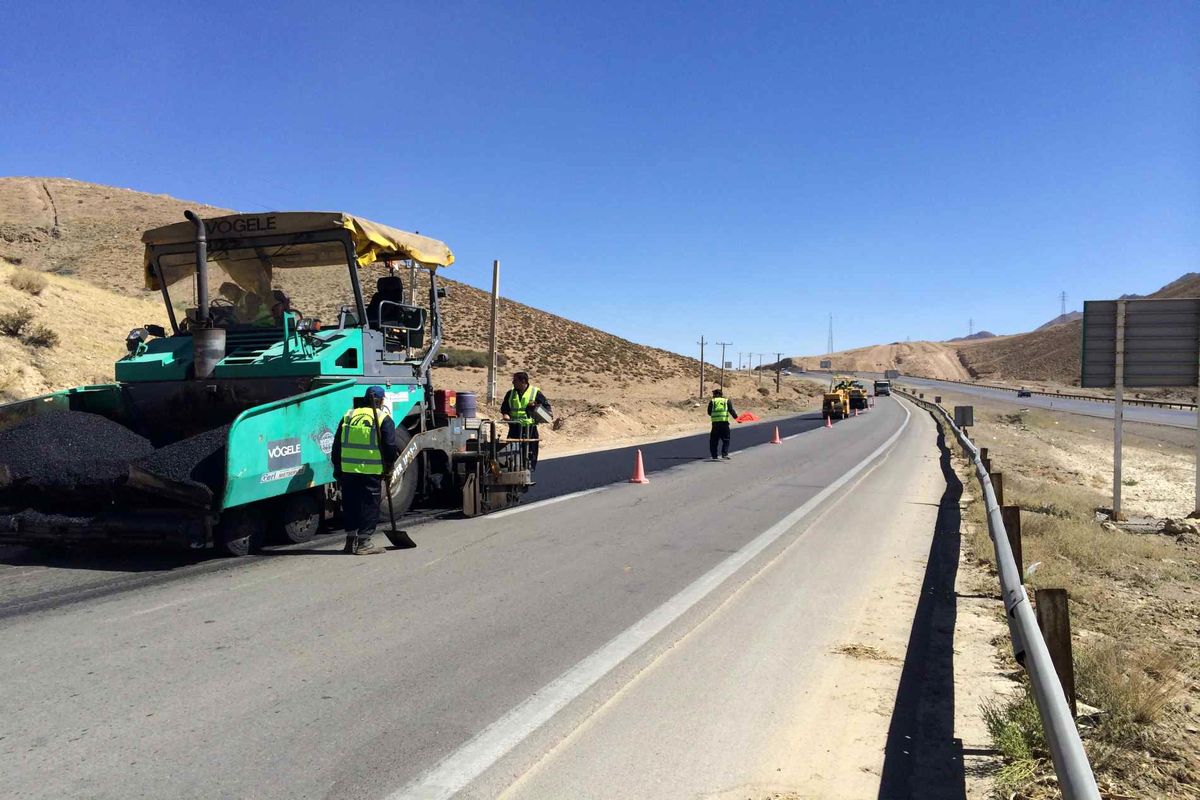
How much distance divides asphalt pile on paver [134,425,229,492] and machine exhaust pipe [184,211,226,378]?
1.23 m

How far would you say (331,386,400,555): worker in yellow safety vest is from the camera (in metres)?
7.46

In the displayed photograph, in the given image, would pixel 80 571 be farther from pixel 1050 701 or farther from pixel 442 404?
pixel 1050 701

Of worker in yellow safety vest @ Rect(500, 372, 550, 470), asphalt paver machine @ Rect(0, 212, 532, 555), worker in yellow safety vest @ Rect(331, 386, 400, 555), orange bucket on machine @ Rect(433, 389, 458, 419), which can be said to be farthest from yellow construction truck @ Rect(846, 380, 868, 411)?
worker in yellow safety vest @ Rect(331, 386, 400, 555)

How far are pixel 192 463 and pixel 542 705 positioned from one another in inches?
154

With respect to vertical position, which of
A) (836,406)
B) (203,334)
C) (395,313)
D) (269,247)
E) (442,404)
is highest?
(269,247)

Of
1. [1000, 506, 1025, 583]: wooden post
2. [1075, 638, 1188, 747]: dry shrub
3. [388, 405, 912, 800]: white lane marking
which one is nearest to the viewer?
[388, 405, 912, 800]: white lane marking

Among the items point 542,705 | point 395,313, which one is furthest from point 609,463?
point 542,705

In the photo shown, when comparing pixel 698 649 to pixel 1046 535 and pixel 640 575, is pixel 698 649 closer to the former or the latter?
pixel 640 575

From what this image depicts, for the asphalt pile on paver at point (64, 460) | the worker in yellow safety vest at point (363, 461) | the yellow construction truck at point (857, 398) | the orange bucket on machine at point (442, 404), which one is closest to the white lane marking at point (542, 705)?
the worker in yellow safety vest at point (363, 461)

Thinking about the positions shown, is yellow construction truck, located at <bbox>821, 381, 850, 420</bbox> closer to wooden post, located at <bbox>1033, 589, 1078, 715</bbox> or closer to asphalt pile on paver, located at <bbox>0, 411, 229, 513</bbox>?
asphalt pile on paver, located at <bbox>0, 411, 229, 513</bbox>

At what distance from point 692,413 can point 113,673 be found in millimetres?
41622

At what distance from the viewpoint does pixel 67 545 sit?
22.7 ft

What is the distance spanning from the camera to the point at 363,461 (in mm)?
7473

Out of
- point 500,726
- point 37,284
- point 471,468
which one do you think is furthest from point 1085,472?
point 37,284
